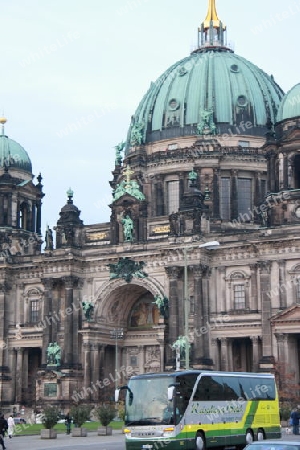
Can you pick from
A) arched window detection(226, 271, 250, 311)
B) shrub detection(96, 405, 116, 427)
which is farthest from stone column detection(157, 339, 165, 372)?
shrub detection(96, 405, 116, 427)

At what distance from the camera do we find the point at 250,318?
7869 cm

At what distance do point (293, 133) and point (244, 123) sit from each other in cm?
1705

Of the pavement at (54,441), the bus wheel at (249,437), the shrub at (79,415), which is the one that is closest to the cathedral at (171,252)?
the shrub at (79,415)

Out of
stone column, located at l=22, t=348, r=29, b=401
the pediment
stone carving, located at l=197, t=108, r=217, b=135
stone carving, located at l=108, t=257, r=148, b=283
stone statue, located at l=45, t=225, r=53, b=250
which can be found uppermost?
stone carving, located at l=197, t=108, r=217, b=135

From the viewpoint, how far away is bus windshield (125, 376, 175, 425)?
119 feet

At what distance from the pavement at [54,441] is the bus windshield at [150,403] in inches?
352

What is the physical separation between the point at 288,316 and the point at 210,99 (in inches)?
1175

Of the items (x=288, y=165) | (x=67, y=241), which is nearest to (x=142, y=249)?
(x=67, y=241)

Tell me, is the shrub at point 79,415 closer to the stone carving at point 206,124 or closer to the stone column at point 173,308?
the stone column at point 173,308

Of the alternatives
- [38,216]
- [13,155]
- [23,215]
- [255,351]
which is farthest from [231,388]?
[13,155]

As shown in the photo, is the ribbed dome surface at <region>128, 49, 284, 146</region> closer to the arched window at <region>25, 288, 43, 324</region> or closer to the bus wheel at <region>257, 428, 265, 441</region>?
the arched window at <region>25, 288, 43, 324</region>

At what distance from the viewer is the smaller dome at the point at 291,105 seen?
79875mm

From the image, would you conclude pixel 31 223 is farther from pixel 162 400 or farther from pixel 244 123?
pixel 162 400

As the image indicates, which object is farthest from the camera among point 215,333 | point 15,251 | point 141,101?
point 141,101
